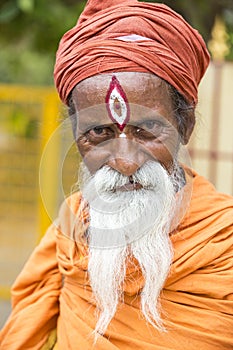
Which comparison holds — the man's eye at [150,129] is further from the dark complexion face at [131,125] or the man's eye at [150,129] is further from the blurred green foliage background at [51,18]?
the blurred green foliage background at [51,18]

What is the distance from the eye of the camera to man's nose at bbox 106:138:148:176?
118 inches

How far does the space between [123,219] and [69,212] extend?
0.38m

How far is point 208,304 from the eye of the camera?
3.09m

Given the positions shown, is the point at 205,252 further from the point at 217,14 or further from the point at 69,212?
the point at 217,14

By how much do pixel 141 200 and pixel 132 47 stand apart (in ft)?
1.79

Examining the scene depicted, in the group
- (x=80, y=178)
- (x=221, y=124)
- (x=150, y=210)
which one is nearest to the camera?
(x=150, y=210)

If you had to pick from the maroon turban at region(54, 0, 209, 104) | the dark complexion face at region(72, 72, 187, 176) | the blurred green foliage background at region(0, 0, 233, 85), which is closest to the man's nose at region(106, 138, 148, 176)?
the dark complexion face at region(72, 72, 187, 176)

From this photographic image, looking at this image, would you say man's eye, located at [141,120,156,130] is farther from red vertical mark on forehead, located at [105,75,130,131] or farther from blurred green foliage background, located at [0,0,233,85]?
blurred green foliage background, located at [0,0,233,85]

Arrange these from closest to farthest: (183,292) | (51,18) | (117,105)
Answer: (117,105), (183,292), (51,18)

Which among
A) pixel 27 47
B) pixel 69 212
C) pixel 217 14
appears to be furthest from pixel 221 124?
pixel 69 212

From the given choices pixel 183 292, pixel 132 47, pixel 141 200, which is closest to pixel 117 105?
pixel 132 47

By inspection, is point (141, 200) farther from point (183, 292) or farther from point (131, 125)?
point (183, 292)

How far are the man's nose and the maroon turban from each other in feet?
0.86

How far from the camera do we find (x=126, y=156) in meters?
3.00
